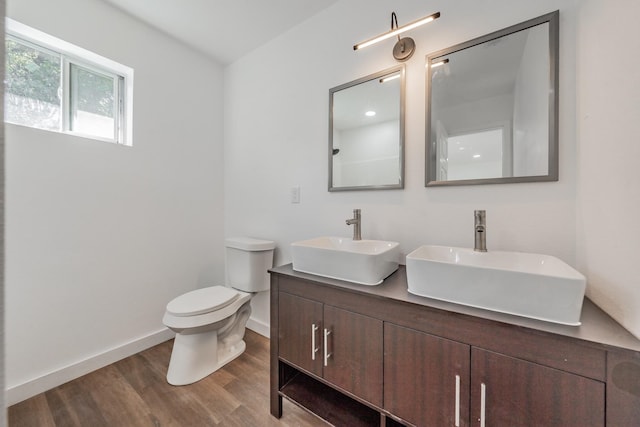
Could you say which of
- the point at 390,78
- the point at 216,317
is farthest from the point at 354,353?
the point at 390,78

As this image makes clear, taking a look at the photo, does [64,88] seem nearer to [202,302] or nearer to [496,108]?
[202,302]

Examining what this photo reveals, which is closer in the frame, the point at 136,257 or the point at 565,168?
the point at 565,168

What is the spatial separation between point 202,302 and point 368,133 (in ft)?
4.86

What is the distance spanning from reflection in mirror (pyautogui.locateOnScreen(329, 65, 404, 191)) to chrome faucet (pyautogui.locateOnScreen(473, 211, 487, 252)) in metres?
0.41

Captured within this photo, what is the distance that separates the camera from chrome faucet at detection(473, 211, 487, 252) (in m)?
1.00

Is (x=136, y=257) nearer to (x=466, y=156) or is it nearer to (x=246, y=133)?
(x=246, y=133)

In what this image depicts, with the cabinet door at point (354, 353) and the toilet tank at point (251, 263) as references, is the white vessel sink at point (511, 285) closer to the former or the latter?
the cabinet door at point (354, 353)

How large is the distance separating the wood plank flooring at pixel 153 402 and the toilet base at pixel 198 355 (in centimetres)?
4

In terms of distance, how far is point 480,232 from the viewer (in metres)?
1.01

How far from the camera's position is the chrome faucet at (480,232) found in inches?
39.4

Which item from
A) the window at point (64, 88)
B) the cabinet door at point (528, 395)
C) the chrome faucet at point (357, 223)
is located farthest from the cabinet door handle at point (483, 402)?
the window at point (64, 88)

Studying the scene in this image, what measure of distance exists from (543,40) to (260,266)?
1951 millimetres

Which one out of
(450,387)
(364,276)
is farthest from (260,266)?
(450,387)

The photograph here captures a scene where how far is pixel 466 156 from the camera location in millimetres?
1156
